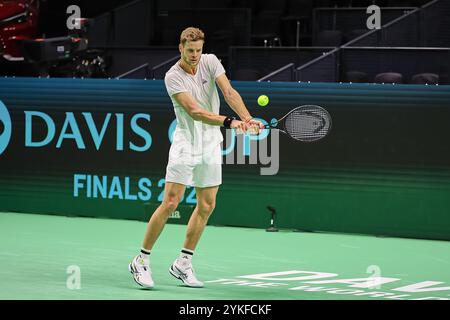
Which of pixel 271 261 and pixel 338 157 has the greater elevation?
pixel 338 157

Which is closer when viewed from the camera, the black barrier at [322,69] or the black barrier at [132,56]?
the black barrier at [322,69]

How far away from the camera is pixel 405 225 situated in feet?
39.8

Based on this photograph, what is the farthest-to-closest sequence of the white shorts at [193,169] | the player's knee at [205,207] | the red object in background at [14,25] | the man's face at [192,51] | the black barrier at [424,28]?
the red object in background at [14,25] < the black barrier at [424,28] < the player's knee at [205,207] < the white shorts at [193,169] < the man's face at [192,51]

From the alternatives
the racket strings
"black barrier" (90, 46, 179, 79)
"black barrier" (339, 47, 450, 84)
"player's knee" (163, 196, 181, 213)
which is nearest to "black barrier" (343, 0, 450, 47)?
"black barrier" (339, 47, 450, 84)

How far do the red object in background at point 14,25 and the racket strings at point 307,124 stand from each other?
7819 mm

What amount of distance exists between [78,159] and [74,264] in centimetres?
340

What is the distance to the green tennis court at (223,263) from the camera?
883cm

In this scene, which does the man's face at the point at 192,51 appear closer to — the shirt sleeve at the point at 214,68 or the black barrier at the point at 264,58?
the shirt sleeve at the point at 214,68

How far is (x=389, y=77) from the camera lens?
12.9 m

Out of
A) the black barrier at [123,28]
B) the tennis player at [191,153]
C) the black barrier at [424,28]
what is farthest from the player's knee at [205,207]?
the black barrier at [123,28]

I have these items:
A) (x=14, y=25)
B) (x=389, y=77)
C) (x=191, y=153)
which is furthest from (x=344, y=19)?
(x=191, y=153)

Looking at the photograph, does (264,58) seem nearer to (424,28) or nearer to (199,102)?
(424,28)
